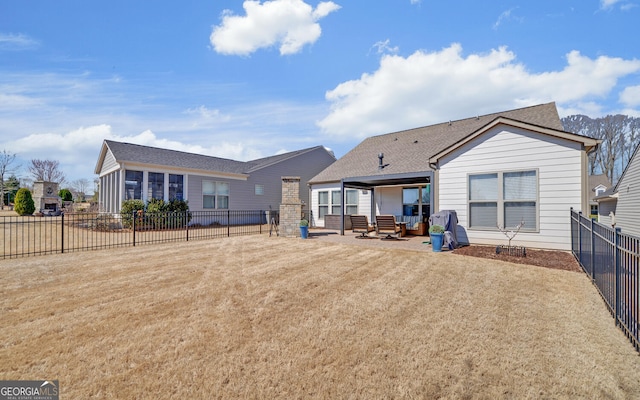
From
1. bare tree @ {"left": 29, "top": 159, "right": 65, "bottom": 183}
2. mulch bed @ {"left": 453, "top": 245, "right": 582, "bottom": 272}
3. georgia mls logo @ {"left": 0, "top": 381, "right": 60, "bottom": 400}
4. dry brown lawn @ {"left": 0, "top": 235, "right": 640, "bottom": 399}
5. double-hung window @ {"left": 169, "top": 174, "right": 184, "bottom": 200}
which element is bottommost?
georgia mls logo @ {"left": 0, "top": 381, "right": 60, "bottom": 400}

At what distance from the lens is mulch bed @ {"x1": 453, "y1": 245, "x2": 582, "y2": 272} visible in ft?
22.4

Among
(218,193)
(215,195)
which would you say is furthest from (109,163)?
(218,193)

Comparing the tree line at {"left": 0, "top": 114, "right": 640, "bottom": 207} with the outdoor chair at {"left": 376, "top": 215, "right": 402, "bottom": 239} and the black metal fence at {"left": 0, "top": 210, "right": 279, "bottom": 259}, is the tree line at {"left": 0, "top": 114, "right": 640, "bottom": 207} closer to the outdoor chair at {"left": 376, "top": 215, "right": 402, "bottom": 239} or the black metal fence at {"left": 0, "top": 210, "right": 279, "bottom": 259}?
the black metal fence at {"left": 0, "top": 210, "right": 279, "bottom": 259}

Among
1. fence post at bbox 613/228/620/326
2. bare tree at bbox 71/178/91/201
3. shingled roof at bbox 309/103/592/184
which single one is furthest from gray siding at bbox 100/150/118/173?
bare tree at bbox 71/178/91/201

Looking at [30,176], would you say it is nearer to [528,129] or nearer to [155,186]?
[155,186]

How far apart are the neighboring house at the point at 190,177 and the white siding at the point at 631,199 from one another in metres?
19.7

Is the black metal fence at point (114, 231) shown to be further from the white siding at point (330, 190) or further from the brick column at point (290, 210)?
the white siding at point (330, 190)

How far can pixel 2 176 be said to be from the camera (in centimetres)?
3512

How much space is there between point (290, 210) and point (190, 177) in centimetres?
900

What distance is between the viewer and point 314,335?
11.2ft

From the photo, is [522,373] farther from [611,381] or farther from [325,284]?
[325,284]

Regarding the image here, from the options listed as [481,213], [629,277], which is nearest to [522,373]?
[629,277]

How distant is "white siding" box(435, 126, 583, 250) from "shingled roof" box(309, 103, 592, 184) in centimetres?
248

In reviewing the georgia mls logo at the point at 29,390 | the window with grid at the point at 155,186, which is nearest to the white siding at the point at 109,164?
the window with grid at the point at 155,186
